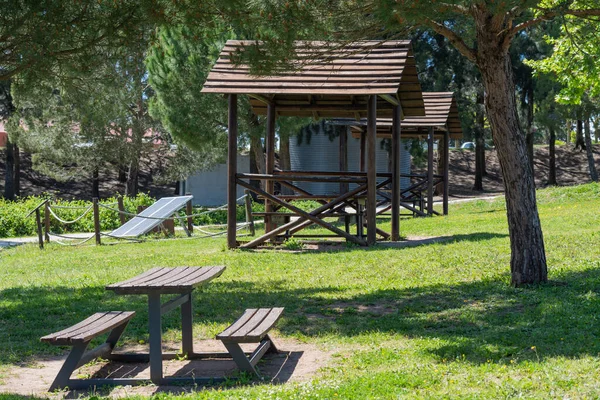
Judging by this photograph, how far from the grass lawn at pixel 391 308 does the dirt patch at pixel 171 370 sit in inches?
9.0

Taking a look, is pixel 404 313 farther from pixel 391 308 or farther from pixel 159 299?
pixel 159 299

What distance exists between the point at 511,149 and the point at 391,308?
2.34 meters

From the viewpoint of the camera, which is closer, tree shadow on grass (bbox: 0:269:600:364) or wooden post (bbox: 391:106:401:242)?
tree shadow on grass (bbox: 0:269:600:364)

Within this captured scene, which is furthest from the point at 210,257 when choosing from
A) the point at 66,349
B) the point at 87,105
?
the point at 66,349

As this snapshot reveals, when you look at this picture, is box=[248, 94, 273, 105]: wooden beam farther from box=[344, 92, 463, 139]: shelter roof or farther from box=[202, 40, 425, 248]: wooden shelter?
box=[344, 92, 463, 139]: shelter roof

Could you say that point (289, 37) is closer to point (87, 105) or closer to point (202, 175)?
point (87, 105)

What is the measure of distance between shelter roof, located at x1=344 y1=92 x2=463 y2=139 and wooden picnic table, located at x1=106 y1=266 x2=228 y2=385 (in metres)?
16.0

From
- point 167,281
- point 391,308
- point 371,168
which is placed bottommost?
point 391,308

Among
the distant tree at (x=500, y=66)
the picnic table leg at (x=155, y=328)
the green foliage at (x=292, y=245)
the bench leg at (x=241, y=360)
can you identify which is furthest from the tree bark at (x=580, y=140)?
the picnic table leg at (x=155, y=328)

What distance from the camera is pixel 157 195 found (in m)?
43.4

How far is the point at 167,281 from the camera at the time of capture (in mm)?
6562

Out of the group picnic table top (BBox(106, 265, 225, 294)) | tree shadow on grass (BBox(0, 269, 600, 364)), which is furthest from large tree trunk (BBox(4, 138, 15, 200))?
picnic table top (BBox(106, 265, 225, 294))

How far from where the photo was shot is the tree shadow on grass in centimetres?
697

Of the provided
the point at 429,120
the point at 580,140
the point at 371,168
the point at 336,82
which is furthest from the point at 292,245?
the point at 580,140
